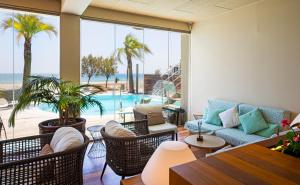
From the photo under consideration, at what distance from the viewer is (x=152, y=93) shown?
19.3ft

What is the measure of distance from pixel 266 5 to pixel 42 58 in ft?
15.1

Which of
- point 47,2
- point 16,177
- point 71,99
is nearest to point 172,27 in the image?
point 47,2

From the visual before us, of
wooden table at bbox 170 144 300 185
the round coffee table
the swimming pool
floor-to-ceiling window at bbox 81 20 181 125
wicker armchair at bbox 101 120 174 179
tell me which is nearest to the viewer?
wooden table at bbox 170 144 300 185

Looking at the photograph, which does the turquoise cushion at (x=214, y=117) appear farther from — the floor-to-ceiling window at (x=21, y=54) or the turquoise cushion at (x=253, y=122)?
the floor-to-ceiling window at (x=21, y=54)

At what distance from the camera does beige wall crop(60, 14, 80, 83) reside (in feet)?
13.0

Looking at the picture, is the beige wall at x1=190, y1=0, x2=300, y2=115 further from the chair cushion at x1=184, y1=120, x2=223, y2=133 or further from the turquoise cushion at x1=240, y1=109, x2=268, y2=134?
the chair cushion at x1=184, y1=120, x2=223, y2=133

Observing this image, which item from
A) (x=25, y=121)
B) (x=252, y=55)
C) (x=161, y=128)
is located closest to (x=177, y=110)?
(x=161, y=128)

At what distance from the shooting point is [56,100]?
3262 mm

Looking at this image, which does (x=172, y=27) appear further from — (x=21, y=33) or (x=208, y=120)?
(x=21, y=33)

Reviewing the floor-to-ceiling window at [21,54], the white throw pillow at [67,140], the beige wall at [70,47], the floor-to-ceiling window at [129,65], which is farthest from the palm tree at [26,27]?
the white throw pillow at [67,140]

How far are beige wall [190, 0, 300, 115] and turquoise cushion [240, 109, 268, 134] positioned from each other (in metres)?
0.36

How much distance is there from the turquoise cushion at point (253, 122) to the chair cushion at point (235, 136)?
114mm

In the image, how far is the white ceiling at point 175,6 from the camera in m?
3.92

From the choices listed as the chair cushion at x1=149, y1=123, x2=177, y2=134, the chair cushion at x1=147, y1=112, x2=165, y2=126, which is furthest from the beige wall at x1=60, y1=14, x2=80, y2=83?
the chair cushion at x1=149, y1=123, x2=177, y2=134
